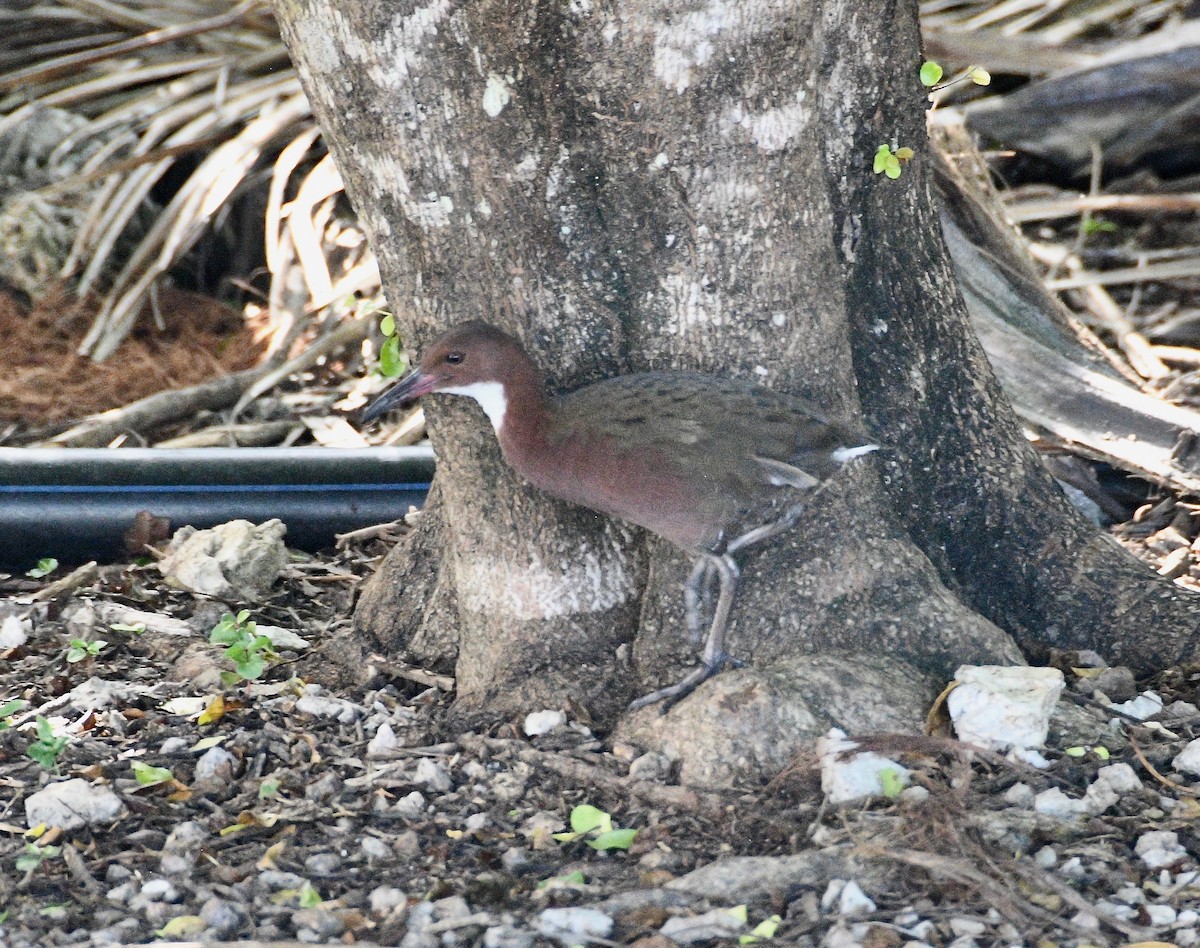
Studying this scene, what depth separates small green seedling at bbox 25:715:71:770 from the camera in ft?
9.69

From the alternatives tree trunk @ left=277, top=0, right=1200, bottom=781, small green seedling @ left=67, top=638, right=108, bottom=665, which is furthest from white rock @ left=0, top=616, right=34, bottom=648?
tree trunk @ left=277, top=0, right=1200, bottom=781

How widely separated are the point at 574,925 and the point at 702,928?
0.21 m

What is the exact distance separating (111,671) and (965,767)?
6.84 ft

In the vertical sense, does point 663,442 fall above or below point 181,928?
above

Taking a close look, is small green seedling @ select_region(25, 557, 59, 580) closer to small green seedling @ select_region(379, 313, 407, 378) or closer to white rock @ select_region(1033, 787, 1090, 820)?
small green seedling @ select_region(379, 313, 407, 378)

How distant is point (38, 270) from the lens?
21.5 ft

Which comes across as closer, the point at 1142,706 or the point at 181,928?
the point at 181,928

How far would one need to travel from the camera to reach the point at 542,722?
3113mm

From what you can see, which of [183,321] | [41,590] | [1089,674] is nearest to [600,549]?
[1089,674]

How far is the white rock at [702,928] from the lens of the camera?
7.87ft

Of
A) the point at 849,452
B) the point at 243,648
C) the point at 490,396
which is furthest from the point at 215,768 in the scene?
the point at 849,452

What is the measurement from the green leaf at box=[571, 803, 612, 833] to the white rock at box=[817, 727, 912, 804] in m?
0.42

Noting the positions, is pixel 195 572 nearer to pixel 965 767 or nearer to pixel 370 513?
pixel 370 513

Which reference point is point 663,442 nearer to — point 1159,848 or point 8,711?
point 1159,848
